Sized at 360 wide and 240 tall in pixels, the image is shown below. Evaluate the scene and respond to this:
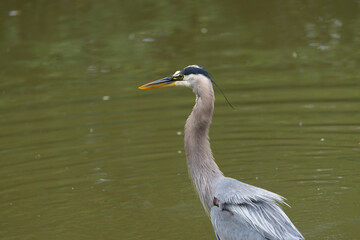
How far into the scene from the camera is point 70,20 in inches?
666

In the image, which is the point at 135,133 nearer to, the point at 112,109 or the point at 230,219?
the point at 112,109

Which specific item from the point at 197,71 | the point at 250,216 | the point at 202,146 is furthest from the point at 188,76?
the point at 250,216

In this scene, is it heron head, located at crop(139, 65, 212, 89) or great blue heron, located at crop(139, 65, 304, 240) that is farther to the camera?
heron head, located at crop(139, 65, 212, 89)

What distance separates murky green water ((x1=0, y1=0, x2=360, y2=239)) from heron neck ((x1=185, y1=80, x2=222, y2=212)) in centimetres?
52

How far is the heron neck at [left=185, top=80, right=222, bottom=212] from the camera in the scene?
273 inches

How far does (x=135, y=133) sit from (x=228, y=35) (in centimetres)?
525

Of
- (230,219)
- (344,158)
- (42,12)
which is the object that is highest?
(230,219)

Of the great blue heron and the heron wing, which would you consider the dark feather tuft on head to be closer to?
the great blue heron

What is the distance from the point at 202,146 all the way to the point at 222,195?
722 mm

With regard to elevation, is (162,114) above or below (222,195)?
below

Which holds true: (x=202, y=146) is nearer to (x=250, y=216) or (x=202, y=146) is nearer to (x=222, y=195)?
(x=222, y=195)

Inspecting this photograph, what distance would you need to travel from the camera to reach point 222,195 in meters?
6.45

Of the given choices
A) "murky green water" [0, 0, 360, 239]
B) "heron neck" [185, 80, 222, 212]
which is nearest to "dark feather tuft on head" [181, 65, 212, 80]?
"heron neck" [185, 80, 222, 212]

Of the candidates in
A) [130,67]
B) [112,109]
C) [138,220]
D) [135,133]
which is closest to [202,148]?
[138,220]
